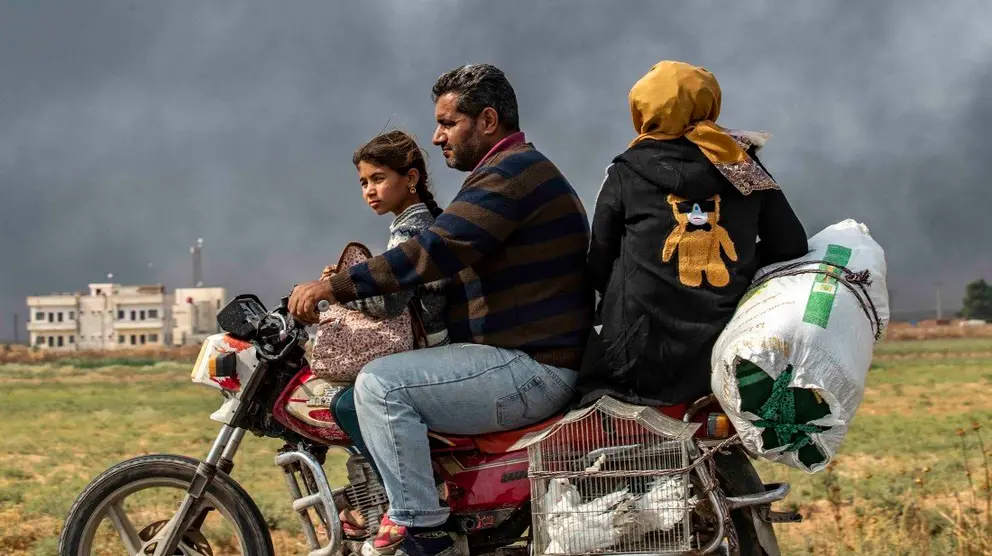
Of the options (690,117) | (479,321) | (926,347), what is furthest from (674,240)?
(926,347)

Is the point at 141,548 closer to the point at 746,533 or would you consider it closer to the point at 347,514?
the point at 347,514

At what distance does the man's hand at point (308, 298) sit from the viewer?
4.13 meters

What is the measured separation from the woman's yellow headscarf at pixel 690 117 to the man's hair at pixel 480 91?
0.54 metres

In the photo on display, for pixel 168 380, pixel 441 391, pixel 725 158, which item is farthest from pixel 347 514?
pixel 168 380

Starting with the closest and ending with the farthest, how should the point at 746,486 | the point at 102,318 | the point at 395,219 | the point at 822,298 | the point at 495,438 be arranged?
the point at 822,298 → the point at 746,486 → the point at 495,438 → the point at 395,219 → the point at 102,318

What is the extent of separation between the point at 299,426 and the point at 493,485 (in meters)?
0.80

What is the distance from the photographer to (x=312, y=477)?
4.51 meters

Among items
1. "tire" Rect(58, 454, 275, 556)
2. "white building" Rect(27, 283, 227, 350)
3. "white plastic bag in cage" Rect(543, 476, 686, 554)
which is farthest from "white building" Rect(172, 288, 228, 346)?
"white plastic bag in cage" Rect(543, 476, 686, 554)

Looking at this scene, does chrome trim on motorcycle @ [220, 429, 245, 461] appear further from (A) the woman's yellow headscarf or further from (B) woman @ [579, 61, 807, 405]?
(A) the woman's yellow headscarf

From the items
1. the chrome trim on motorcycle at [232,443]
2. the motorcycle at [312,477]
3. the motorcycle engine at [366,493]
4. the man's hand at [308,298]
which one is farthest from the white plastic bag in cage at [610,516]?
the chrome trim on motorcycle at [232,443]

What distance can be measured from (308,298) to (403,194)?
2.28 feet

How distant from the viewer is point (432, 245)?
4082 millimetres

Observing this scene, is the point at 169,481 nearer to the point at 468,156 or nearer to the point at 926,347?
the point at 468,156

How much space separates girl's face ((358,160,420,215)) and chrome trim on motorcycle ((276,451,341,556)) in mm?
1027
